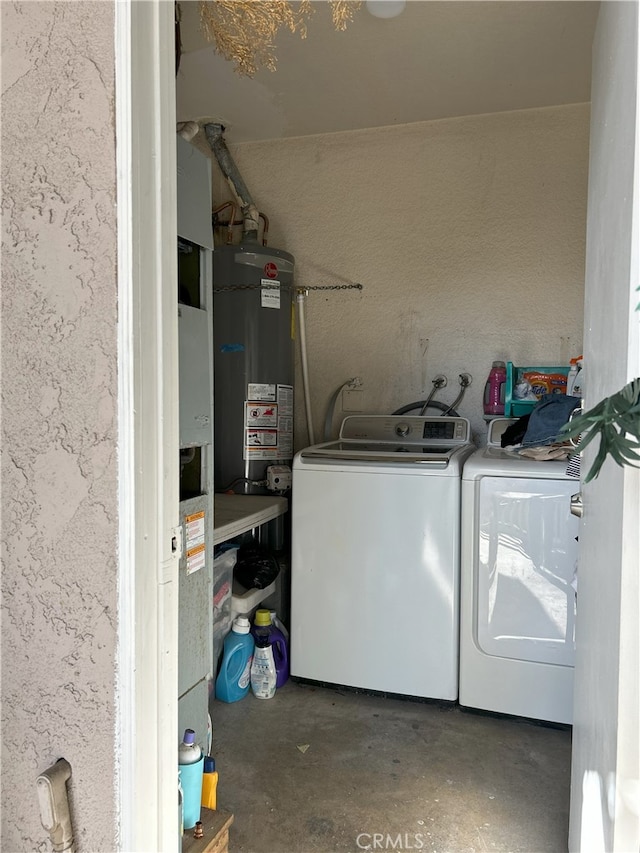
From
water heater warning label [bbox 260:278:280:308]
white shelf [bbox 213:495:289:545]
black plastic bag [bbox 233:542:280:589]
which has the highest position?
water heater warning label [bbox 260:278:280:308]

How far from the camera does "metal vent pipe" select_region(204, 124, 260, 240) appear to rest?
304 cm

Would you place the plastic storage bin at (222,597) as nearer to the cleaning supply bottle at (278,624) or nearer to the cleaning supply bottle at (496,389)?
the cleaning supply bottle at (278,624)

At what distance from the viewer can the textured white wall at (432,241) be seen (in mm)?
2743

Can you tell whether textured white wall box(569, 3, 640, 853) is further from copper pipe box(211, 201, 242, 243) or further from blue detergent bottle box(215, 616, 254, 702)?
copper pipe box(211, 201, 242, 243)

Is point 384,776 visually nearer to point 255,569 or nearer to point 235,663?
point 235,663

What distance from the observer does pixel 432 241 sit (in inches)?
→ 115

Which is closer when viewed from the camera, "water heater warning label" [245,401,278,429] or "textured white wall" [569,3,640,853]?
"textured white wall" [569,3,640,853]

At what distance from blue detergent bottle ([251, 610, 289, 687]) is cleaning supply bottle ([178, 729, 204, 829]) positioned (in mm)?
1148

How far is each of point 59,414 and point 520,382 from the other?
88.3 inches

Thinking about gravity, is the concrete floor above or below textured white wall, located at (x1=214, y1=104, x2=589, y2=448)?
below

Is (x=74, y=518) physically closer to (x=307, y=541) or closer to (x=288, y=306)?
(x=307, y=541)

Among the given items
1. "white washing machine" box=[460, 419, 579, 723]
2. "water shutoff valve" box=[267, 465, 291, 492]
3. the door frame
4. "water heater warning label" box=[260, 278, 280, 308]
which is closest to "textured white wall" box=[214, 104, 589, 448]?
"water heater warning label" box=[260, 278, 280, 308]

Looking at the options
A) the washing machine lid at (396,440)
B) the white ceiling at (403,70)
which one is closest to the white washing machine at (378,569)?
the washing machine lid at (396,440)

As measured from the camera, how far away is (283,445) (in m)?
2.95
